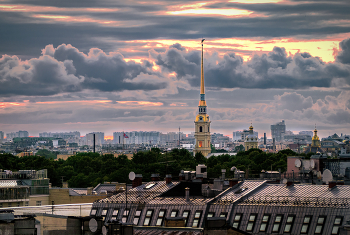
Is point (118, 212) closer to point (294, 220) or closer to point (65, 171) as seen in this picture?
point (294, 220)

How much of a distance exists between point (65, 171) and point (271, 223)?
113480 millimetres

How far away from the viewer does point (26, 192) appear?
206 feet

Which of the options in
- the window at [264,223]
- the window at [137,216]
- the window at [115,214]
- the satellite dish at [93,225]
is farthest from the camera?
the window at [115,214]

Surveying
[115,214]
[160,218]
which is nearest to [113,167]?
[115,214]

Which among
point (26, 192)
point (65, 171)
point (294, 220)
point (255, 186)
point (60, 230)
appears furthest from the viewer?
point (65, 171)

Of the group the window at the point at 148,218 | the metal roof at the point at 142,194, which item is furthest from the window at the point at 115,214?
the window at the point at 148,218

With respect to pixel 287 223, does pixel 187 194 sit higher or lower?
higher

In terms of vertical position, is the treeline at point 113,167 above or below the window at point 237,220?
above

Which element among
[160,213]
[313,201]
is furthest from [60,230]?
[313,201]

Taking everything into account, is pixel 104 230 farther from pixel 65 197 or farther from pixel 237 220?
pixel 65 197

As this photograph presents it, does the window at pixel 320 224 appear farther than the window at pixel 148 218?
No

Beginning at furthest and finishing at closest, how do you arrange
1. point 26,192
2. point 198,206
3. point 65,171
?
point 65,171, point 26,192, point 198,206

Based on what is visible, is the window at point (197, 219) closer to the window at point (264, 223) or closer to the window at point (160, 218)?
the window at point (160, 218)

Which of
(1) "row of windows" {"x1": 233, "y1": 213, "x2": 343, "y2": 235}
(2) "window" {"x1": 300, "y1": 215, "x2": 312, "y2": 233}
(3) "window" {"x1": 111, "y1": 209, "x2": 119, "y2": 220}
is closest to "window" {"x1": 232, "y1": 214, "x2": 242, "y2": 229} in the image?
(1) "row of windows" {"x1": 233, "y1": 213, "x2": 343, "y2": 235}
